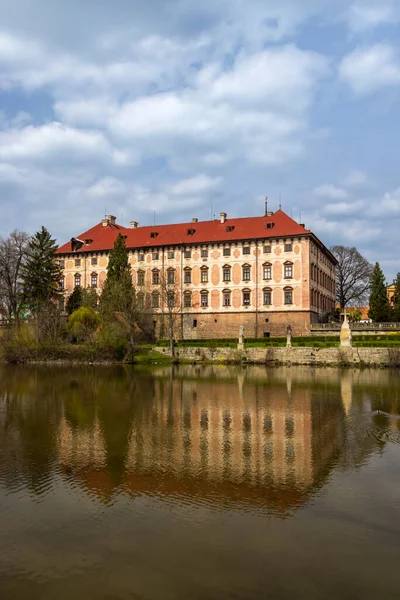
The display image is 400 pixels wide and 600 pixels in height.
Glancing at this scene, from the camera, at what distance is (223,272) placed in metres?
56.2

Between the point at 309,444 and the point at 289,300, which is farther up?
the point at 289,300

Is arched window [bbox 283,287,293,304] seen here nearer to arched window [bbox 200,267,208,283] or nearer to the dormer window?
the dormer window

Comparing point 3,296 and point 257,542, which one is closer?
point 257,542

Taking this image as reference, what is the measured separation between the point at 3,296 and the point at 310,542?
53980mm

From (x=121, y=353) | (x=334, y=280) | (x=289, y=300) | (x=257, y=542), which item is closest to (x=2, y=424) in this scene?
(x=257, y=542)

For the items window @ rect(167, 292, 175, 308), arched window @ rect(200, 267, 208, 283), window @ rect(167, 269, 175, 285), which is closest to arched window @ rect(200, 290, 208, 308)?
arched window @ rect(200, 267, 208, 283)

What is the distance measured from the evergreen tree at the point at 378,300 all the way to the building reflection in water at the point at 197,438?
3782 centimetres

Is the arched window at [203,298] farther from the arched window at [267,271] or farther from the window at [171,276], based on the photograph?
the arched window at [267,271]

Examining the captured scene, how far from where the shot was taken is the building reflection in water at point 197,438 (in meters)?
9.43

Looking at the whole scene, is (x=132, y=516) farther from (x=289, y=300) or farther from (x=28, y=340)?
(x=289, y=300)

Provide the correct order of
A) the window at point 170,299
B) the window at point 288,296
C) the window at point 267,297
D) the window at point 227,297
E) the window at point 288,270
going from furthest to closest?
the window at point 227,297
the window at point 267,297
the window at point 288,270
the window at point 288,296
the window at point 170,299

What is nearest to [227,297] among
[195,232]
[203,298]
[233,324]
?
[203,298]

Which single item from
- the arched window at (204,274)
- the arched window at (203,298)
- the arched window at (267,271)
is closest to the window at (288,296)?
the arched window at (267,271)

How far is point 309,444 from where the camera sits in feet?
41.9
